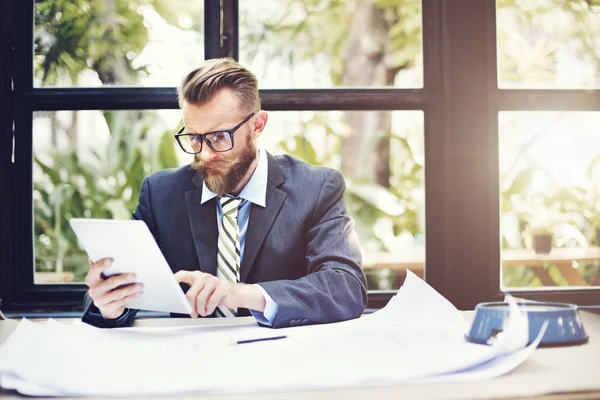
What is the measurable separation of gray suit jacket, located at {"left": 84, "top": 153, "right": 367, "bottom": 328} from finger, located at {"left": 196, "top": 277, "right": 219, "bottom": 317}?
0.38 meters

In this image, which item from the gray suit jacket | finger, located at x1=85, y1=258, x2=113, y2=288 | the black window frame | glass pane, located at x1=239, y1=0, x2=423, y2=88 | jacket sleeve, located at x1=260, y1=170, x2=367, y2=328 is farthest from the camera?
glass pane, located at x1=239, y1=0, x2=423, y2=88

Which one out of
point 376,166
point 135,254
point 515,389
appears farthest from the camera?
point 376,166

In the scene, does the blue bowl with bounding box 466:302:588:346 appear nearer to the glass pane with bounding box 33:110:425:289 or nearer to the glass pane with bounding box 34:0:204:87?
the glass pane with bounding box 33:110:425:289

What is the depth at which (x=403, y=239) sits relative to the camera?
2408 mm

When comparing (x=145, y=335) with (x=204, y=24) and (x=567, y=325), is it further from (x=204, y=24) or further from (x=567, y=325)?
(x=204, y=24)

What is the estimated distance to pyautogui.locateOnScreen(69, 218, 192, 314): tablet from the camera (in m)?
1.19

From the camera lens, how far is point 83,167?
2289mm

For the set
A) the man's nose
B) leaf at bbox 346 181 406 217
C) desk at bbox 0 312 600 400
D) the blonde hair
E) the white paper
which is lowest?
desk at bbox 0 312 600 400

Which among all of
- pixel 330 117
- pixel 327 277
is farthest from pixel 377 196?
pixel 327 277

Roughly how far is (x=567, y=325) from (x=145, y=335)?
2.48 ft

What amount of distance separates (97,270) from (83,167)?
104 cm

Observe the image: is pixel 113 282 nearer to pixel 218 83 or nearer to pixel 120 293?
pixel 120 293

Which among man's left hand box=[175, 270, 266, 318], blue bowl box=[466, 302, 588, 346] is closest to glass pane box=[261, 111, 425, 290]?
man's left hand box=[175, 270, 266, 318]

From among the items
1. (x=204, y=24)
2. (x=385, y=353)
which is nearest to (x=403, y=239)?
(x=204, y=24)
